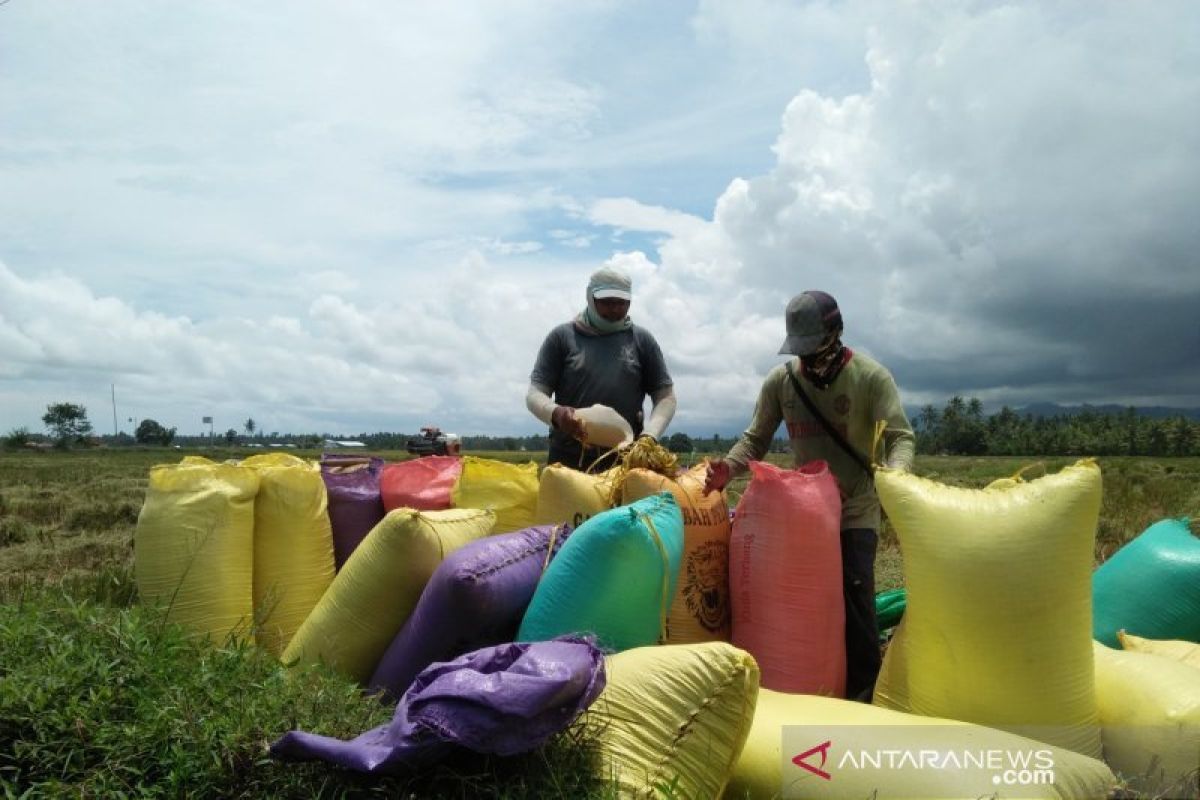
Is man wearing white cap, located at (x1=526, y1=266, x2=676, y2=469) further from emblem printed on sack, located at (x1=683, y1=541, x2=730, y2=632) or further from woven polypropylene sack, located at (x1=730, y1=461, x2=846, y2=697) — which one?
woven polypropylene sack, located at (x1=730, y1=461, x2=846, y2=697)

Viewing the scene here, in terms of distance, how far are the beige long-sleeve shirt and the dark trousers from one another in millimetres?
83

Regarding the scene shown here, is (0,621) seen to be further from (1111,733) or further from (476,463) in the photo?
(1111,733)

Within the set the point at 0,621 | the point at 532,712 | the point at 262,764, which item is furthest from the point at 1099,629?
the point at 0,621

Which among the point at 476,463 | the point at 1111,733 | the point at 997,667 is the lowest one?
the point at 1111,733

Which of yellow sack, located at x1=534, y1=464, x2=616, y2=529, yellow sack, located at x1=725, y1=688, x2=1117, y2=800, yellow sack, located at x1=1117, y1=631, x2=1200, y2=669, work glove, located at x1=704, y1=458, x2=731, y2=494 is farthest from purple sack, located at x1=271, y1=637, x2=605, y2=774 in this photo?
yellow sack, located at x1=1117, y1=631, x2=1200, y2=669

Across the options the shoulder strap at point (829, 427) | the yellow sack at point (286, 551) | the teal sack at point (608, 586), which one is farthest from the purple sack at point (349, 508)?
the shoulder strap at point (829, 427)

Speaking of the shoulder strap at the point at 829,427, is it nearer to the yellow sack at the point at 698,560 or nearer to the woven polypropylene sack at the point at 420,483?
the yellow sack at the point at 698,560

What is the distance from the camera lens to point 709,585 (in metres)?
3.24

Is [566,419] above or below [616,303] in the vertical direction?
below

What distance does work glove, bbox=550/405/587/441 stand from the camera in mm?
3738

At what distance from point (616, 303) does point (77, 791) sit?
266 centimetres

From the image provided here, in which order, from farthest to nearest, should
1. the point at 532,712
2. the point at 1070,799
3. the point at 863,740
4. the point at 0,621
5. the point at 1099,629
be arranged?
the point at 1099,629 → the point at 0,621 → the point at 863,740 → the point at 1070,799 → the point at 532,712

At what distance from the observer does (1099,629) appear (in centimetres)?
327

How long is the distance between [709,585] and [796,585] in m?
0.40
